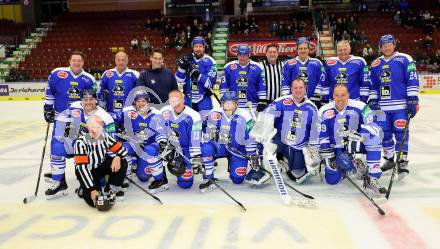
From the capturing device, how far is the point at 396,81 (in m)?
5.12

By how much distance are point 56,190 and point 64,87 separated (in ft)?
4.32

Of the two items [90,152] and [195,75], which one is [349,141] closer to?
[195,75]

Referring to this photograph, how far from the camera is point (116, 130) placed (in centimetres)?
505

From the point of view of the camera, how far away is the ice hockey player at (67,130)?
455 cm

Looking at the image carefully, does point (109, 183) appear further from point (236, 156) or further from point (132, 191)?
point (236, 156)

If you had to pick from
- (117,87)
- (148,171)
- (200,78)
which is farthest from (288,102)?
(117,87)

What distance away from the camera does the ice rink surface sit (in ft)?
11.0

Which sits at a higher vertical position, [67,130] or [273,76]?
[273,76]

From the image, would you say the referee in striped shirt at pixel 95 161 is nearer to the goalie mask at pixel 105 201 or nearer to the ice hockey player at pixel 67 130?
the goalie mask at pixel 105 201

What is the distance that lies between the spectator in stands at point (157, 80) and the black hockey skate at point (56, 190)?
1555mm

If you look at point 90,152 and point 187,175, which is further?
point 187,175

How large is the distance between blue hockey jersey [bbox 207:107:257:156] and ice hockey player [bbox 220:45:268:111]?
0.90 meters

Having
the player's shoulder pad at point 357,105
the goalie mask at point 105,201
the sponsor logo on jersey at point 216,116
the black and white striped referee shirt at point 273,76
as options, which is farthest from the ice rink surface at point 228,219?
the black and white striped referee shirt at point 273,76

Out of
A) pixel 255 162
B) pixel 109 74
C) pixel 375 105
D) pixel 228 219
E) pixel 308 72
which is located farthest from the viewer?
pixel 308 72
